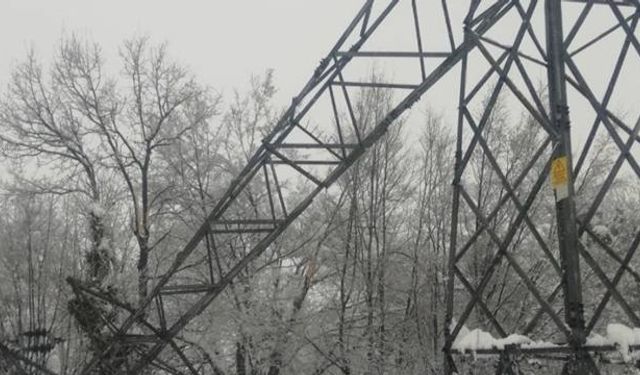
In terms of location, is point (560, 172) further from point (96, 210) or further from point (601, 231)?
point (96, 210)

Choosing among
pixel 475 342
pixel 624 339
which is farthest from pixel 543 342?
pixel 624 339

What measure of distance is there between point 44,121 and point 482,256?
14471 mm

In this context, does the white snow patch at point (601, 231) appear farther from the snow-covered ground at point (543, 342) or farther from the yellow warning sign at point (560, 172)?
the yellow warning sign at point (560, 172)

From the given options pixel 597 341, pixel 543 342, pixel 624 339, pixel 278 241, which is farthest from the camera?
pixel 278 241

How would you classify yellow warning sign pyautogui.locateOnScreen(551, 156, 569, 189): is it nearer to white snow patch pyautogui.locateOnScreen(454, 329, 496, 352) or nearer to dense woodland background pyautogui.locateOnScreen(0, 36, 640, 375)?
white snow patch pyautogui.locateOnScreen(454, 329, 496, 352)

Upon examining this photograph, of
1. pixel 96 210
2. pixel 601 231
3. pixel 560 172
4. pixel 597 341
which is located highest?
pixel 96 210

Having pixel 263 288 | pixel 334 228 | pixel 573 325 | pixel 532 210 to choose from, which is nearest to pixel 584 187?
pixel 532 210

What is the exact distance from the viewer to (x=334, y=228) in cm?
1695

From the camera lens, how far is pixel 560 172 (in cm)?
597

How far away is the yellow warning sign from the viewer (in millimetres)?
5917

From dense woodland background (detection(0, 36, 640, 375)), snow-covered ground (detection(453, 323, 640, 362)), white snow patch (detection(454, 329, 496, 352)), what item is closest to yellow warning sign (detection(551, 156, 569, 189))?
snow-covered ground (detection(453, 323, 640, 362))

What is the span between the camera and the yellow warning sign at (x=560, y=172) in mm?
5917

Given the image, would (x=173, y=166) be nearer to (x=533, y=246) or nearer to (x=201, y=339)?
(x=201, y=339)

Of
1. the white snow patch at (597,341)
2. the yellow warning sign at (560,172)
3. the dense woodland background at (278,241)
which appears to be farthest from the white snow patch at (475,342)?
the dense woodland background at (278,241)
